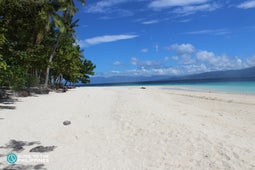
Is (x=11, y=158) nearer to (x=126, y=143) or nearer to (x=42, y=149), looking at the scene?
(x=42, y=149)

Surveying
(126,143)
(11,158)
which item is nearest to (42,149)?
(11,158)

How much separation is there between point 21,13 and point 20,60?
117 inches

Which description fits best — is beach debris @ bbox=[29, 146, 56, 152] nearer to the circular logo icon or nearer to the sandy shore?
the sandy shore

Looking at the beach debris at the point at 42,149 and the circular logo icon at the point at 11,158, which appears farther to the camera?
the beach debris at the point at 42,149

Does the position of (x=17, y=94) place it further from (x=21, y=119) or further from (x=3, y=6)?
(x=21, y=119)

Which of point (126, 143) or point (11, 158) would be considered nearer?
point (11, 158)

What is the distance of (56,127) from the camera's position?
8031mm

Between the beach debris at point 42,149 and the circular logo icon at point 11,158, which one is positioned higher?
the beach debris at point 42,149

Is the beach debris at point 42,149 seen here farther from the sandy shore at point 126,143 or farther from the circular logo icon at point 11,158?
the circular logo icon at point 11,158

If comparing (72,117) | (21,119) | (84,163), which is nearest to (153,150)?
(84,163)

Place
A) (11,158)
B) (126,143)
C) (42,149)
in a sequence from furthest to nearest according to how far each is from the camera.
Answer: (126,143)
(42,149)
(11,158)

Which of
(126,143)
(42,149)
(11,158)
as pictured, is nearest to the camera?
(11,158)

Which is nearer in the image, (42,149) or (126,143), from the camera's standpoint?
(42,149)

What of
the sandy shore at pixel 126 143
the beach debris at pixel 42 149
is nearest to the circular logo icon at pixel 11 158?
the sandy shore at pixel 126 143
